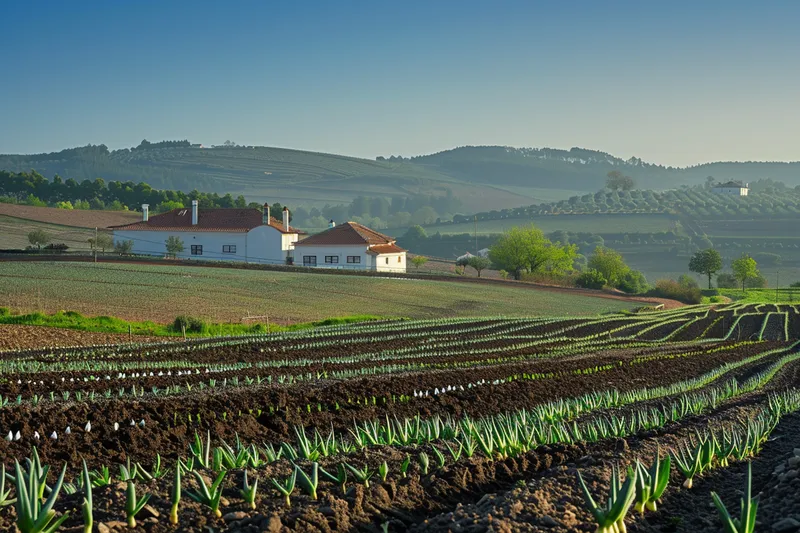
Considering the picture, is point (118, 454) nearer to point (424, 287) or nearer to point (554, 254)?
point (424, 287)

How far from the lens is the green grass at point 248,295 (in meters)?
44.2

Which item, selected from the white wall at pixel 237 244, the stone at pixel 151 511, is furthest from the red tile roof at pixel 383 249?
the stone at pixel 151 511

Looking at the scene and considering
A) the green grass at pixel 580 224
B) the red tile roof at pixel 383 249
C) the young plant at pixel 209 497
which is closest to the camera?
the young plant at pixel 209 497

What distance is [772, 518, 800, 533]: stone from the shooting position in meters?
5.19

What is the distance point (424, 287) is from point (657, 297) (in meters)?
23.4

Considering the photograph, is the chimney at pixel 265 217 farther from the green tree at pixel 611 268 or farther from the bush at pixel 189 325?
the bush at pixel 189 325

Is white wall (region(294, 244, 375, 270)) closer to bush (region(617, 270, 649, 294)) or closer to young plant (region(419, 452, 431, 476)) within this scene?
bush (region(617, 270, 649, 294))

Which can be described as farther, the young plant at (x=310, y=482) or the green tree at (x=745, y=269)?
the green tree at (x=745, y=269)

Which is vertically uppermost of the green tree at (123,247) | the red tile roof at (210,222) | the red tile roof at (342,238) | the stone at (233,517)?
the red tile roof at (210,222)

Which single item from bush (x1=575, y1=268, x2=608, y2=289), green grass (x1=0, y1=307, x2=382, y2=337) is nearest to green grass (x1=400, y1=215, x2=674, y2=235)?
bush (x1=575, y1=268, x2=608, y2=289)

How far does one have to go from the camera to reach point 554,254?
91.8m

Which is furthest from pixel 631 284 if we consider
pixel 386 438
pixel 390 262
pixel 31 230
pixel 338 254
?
pixel 386 438

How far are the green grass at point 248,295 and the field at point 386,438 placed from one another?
18876 mm

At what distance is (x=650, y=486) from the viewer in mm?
5789
